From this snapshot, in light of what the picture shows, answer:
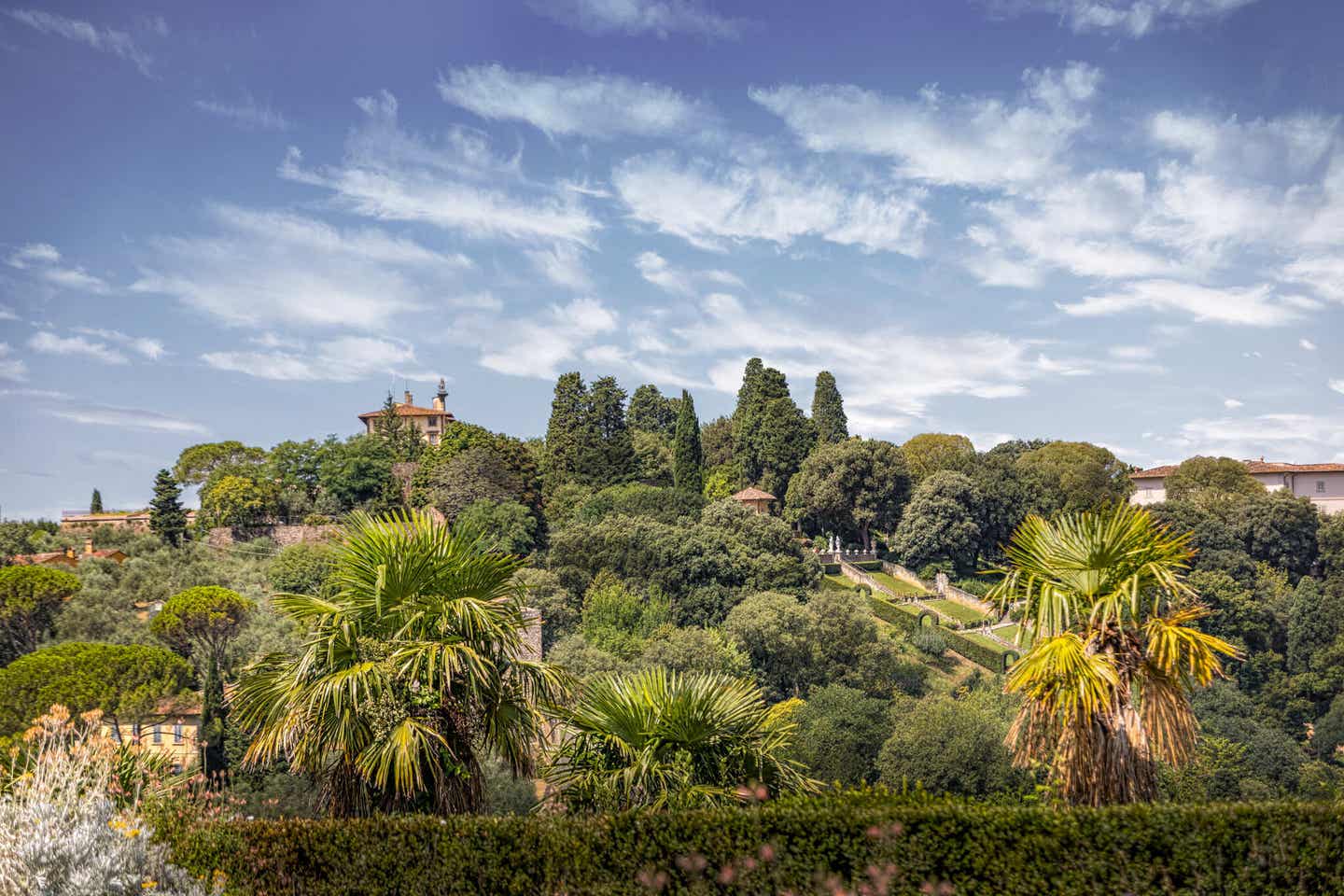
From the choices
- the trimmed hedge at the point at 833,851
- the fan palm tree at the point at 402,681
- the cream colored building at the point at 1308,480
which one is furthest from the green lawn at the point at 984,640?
the trimmed hedge at the point at 833,851

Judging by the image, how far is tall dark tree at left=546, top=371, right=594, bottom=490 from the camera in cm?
4984

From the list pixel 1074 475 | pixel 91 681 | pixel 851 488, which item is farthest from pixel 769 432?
pixel 91 681

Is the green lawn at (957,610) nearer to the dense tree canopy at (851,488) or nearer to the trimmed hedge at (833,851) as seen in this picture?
the dense tree canopy at (851,488)

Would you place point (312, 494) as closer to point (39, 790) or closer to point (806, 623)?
point (806, 623)

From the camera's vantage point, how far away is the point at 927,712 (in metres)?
24.4

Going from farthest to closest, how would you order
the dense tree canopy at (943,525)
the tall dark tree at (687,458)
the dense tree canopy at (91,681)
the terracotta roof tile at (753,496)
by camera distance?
the terracotta roof tile at (753,496) → the tall dark tree at (687,458) → the dense tree canopy at (943,525) → the dense tree canopy at (91,681)

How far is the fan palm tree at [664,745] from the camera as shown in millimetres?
6754

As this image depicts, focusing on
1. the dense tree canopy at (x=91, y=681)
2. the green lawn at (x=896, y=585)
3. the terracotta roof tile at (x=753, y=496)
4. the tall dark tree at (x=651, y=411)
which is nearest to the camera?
the dense tree canopy at (x=91, y=681)

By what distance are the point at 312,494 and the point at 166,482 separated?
23.1ft

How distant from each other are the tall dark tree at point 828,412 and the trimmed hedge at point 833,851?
51889 millimetres

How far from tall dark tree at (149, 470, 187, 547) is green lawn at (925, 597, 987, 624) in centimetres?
3317

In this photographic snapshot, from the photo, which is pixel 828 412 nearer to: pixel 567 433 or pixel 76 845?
pixel 567 433

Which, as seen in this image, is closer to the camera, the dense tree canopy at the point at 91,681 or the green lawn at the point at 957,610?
the dense tree canopy at the point at 91,681

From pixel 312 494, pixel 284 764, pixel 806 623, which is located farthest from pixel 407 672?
pixel 312 494
